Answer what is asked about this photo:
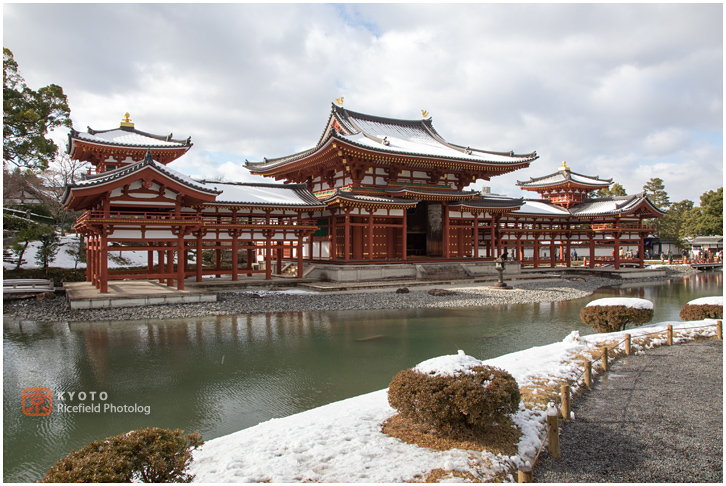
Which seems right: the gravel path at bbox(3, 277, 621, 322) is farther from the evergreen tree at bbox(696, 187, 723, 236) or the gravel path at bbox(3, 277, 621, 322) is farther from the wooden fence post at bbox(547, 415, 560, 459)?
the evergreen tree at bbox(696, 187, 723, 236)

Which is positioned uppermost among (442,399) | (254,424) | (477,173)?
(477,173)

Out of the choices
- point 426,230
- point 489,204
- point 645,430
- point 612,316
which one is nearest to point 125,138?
point 426,230

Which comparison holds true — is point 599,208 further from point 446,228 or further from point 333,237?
point 333,237

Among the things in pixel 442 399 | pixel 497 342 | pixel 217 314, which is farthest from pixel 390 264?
pixel 442 399

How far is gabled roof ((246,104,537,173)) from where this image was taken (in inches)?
1105

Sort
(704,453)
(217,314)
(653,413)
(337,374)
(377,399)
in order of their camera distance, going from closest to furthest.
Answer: (704,453)
(653,413)
(377,399)
(337,374)
(217,314)

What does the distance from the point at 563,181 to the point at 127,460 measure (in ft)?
136

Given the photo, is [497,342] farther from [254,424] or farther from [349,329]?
[254,424]

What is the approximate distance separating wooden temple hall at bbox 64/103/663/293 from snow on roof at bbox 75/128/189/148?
0.10 m

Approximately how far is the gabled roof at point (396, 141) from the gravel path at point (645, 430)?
64.7ft

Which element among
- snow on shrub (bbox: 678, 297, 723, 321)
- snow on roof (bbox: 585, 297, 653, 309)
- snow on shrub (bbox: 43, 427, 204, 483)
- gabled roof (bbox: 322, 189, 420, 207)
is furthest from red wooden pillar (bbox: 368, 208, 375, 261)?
snow on shrub (bbox: 43, 427, 204, 483)

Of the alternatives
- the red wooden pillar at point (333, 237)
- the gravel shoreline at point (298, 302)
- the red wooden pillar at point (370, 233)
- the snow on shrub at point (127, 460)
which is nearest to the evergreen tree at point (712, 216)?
the gravel shoreline at point (298, 302)

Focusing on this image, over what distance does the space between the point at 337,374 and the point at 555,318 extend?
32.7 feet

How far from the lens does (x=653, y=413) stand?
21.6 ft
